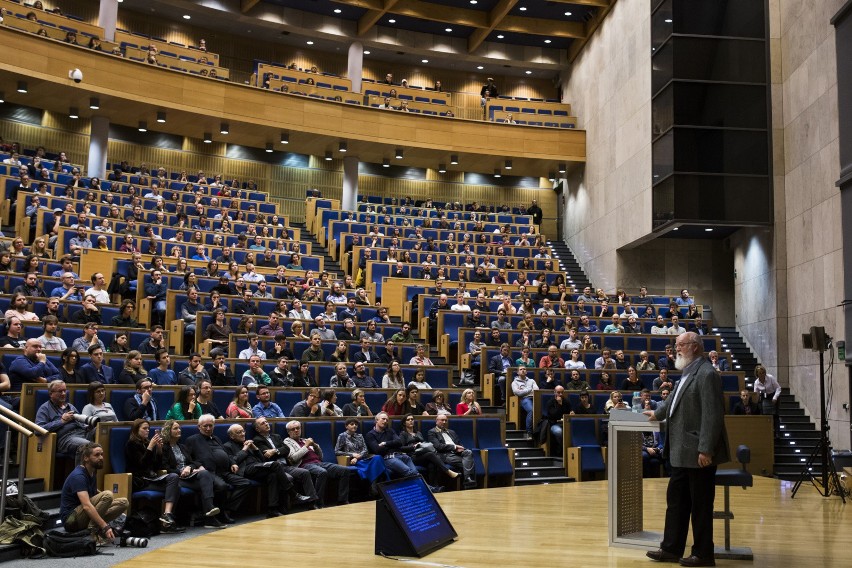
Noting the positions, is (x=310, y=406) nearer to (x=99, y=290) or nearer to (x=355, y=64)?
(x=99, y=290)

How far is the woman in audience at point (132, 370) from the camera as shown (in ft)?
21.1

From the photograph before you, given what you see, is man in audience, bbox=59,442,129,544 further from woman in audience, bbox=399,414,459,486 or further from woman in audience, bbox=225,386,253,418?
woman in audience, bbox=399,414,459,486

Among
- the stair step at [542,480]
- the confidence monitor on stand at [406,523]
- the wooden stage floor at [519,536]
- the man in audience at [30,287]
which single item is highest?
the man in audience at [30,287]

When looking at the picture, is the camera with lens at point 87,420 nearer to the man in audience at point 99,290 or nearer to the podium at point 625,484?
Result: the man in audience at point 99,290

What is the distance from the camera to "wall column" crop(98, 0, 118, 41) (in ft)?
48.8

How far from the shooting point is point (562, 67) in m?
18.5

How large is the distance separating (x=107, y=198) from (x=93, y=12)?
6903mm

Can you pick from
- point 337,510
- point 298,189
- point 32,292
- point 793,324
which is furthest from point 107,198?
point 793,324

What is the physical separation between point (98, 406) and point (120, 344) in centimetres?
163

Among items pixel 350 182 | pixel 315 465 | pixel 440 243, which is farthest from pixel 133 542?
pixel 350 182

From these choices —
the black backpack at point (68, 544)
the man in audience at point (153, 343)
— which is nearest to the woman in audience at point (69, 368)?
the man in audience at point (153, 343)

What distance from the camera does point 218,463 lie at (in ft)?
18.7

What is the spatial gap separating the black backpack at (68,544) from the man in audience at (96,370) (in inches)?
74.1

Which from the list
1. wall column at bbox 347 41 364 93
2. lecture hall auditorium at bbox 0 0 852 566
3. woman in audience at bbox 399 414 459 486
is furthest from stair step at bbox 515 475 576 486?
wall column at bbox 347 41 364 93
